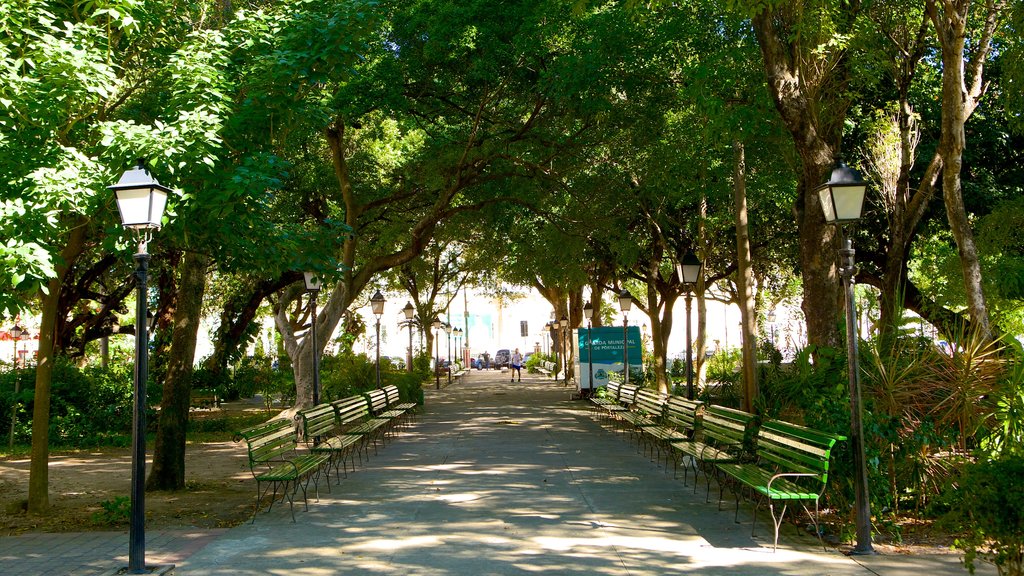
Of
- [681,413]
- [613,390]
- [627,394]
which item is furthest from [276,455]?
[613,390]

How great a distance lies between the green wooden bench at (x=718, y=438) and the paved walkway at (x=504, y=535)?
452 mm

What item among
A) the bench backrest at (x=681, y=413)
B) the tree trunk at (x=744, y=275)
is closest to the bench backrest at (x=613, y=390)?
the tree trunk at (x=744, y=275)

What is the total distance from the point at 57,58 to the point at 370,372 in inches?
620

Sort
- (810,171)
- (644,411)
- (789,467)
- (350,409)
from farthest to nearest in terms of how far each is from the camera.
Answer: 1. (644,411)
2. (350,409)
3. (810,171)
4. (789,467)

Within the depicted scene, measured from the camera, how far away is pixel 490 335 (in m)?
95.7

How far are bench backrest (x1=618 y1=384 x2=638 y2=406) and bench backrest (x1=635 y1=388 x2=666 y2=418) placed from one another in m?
0.68

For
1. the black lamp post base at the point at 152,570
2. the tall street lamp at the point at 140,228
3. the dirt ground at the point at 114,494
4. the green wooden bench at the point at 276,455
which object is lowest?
the black lamp post base at the point at 152,570

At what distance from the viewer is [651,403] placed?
1516cm

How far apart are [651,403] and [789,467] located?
7.20 meters

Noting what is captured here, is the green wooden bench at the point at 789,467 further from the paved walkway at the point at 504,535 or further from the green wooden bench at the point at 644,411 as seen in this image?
the green wooden bench at the point at 644,411

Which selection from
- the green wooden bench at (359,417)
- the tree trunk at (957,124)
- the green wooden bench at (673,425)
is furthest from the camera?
the green wooden bench at (359,417)

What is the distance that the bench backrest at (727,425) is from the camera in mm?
9875

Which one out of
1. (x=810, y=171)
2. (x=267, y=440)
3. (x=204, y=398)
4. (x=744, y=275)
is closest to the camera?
(x=267, y=440)

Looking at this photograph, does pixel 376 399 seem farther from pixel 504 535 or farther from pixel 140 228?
pixel 140 228
